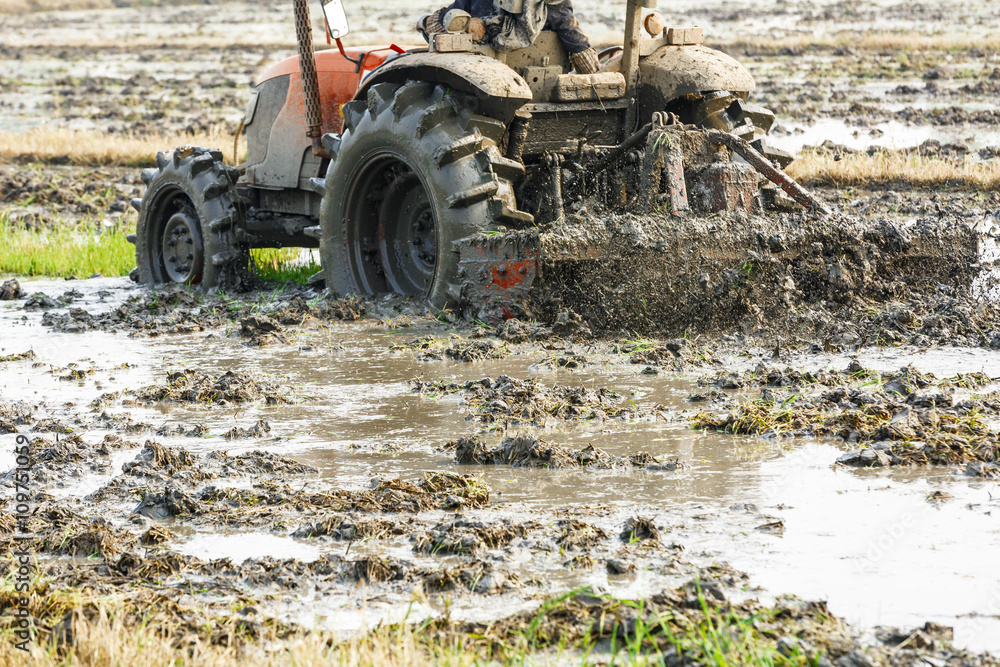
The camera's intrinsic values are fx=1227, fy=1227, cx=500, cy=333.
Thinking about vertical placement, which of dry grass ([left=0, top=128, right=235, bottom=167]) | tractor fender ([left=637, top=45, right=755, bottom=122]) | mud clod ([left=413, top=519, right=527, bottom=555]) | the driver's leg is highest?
the driver's leg

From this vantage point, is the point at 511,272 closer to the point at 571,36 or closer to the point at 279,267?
the point at 571,36

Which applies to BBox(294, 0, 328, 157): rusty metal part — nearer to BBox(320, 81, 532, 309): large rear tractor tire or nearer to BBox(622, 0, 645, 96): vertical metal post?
BBox(320, 81, 532, 309): large rear tractor tire

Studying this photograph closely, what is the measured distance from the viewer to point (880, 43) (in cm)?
2931

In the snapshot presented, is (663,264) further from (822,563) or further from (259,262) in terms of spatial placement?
(259,262)

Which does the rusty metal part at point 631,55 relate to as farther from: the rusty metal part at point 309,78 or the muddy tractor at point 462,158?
the rusty metal part at point 309,78

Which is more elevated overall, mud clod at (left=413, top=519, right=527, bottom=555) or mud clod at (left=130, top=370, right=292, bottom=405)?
mud clod at (left=413, top=519, right=527, bottom=555)

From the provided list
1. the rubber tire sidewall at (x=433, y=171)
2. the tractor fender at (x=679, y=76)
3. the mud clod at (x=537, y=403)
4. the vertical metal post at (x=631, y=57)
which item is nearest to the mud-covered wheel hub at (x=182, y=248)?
the rubber tire sidewall at (x=433, y=171)

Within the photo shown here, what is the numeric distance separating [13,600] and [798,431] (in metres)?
2.92

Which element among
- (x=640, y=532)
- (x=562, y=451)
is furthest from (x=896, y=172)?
(x=640, y=532)

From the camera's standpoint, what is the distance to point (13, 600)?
323 centimetres

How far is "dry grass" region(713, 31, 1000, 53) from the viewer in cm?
2778

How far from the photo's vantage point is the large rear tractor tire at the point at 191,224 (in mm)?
8703

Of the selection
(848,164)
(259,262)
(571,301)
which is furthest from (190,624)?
(848,164)

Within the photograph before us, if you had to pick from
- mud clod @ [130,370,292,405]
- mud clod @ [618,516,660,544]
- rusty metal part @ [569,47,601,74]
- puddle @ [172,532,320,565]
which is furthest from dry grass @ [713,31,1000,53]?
puddle @ [172,532,320,565]
